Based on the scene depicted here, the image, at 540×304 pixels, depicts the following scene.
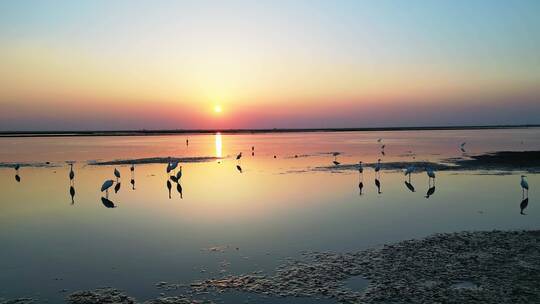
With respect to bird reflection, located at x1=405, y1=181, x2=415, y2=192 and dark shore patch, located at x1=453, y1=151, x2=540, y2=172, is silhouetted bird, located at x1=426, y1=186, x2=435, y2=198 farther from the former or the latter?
dark shore patch, located at x1=453, y1=151, x2=540, y2=172

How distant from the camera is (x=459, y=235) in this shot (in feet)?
42.8

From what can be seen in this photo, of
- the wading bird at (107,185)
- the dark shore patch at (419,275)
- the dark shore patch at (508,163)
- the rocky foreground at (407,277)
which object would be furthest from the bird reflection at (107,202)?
the dark shore patch at (508,163)

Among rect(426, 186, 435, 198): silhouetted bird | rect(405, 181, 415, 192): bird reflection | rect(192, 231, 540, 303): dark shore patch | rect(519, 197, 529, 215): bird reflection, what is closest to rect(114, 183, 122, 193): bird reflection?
rect(192, 231, 540, 303): dark shore patch

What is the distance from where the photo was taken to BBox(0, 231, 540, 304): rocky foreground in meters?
8.66

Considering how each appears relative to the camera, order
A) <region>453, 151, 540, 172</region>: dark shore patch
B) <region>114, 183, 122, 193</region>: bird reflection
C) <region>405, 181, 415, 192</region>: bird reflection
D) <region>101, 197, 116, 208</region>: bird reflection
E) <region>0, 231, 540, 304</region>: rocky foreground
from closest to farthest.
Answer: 1. <region>0, 231, 540, 304</region>: rocky foreground
2. <region>101, 197, 116, 208</region>: bird reflection
3. <region>405, 181, 415, 192</region>: bird reflection
4. <region>114, 183, 122, 193</region>: bird reflection
5. <region>453, 151, 540, 172</region>: dark shore patch

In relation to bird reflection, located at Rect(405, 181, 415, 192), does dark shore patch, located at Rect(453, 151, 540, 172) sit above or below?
above

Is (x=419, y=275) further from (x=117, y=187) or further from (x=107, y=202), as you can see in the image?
(x=117, y=187)

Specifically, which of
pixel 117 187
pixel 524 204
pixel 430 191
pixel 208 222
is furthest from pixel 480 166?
pixel 117 187

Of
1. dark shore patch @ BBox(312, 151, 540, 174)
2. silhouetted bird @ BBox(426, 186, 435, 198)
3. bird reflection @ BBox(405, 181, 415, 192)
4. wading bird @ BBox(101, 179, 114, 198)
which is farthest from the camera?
dark shore patch @ BBox(312, 151, 540, 174)

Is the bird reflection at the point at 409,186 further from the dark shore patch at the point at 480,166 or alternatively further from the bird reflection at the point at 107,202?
the bird reflection at the point at 107,202

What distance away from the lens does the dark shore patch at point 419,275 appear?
866cm

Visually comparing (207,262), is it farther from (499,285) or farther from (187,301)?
(499,285)

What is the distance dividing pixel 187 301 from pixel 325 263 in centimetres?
372

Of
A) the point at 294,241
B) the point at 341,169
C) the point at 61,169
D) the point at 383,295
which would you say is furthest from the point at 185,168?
the point at 383,295
